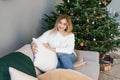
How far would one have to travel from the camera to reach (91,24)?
3.99 metres

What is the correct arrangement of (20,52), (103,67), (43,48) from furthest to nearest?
1. (103,67)
2. (43,48)
3. (20,52)

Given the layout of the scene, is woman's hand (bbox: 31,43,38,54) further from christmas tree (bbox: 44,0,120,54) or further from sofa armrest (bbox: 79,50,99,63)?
christmas tree (bbox: 44,0,120,54)

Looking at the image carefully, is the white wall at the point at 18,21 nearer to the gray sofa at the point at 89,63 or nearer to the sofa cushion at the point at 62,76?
the gray sofa at the point at 89,63

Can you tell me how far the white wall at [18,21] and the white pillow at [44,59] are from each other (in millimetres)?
542

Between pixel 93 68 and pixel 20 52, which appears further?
pixel 93 68

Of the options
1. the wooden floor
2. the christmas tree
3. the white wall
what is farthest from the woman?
the wooden floor

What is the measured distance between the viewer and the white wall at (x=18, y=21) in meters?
3.09

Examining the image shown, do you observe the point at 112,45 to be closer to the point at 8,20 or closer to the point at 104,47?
the point at 104,47

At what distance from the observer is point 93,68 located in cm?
300

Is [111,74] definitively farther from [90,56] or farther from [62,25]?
[62,25]

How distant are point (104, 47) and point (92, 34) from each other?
0.36 m

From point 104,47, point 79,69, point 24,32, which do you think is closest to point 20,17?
point 24,32

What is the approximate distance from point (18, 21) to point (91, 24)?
4.07 feet

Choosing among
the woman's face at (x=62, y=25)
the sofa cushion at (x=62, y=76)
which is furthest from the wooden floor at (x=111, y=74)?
the sofa cushion at (x=62, y=76)
